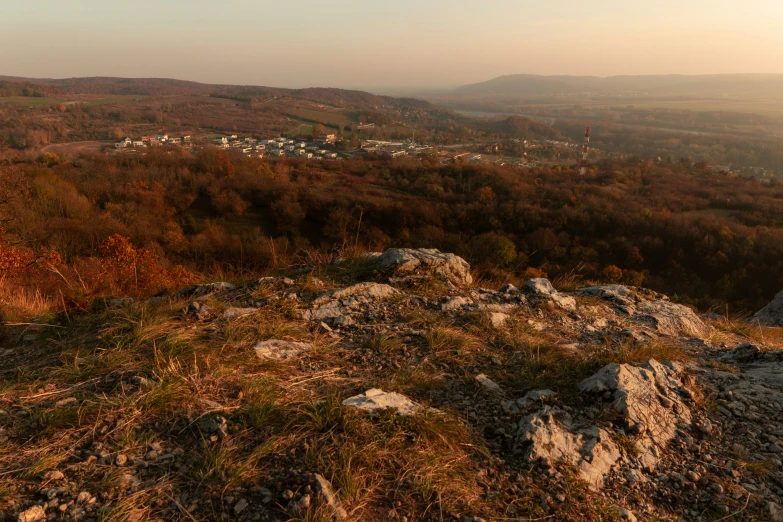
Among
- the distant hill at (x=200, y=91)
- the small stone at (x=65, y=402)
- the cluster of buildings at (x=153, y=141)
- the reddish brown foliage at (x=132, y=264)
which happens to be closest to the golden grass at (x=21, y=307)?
the reddish brown foliage at (x=132, y=264)

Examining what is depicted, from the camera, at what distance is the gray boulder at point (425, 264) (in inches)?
213

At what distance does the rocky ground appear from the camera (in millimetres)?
1988

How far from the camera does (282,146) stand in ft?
207

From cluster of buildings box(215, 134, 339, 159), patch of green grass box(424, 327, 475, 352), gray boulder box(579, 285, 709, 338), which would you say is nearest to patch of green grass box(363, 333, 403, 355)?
patch of green grass box(424, 327, 475, 352)

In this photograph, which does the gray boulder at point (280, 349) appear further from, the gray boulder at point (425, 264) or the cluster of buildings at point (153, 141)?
the cluster of buildings at point (153, 141)

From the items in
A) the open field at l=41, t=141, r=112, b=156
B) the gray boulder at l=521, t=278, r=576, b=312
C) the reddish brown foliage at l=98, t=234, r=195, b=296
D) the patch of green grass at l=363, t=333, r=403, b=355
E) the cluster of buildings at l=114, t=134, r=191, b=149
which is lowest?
the reddish brown foliage at l=98, t=234, r=195, b=296

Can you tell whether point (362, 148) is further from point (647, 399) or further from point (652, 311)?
point (647, 399)

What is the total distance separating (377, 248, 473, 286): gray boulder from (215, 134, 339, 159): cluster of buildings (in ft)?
171

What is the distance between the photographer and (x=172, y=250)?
2622cm

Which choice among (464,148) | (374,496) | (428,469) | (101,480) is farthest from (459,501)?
(464,148)

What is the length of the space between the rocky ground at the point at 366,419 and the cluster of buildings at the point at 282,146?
178ft

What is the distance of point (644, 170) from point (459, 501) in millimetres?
56853

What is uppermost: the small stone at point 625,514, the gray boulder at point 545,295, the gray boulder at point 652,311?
the small stone at point 625,514

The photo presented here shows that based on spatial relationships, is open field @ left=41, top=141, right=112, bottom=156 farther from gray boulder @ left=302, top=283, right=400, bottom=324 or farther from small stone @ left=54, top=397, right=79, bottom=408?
small stone @ left=54, top=397, right=79, bottom=408
